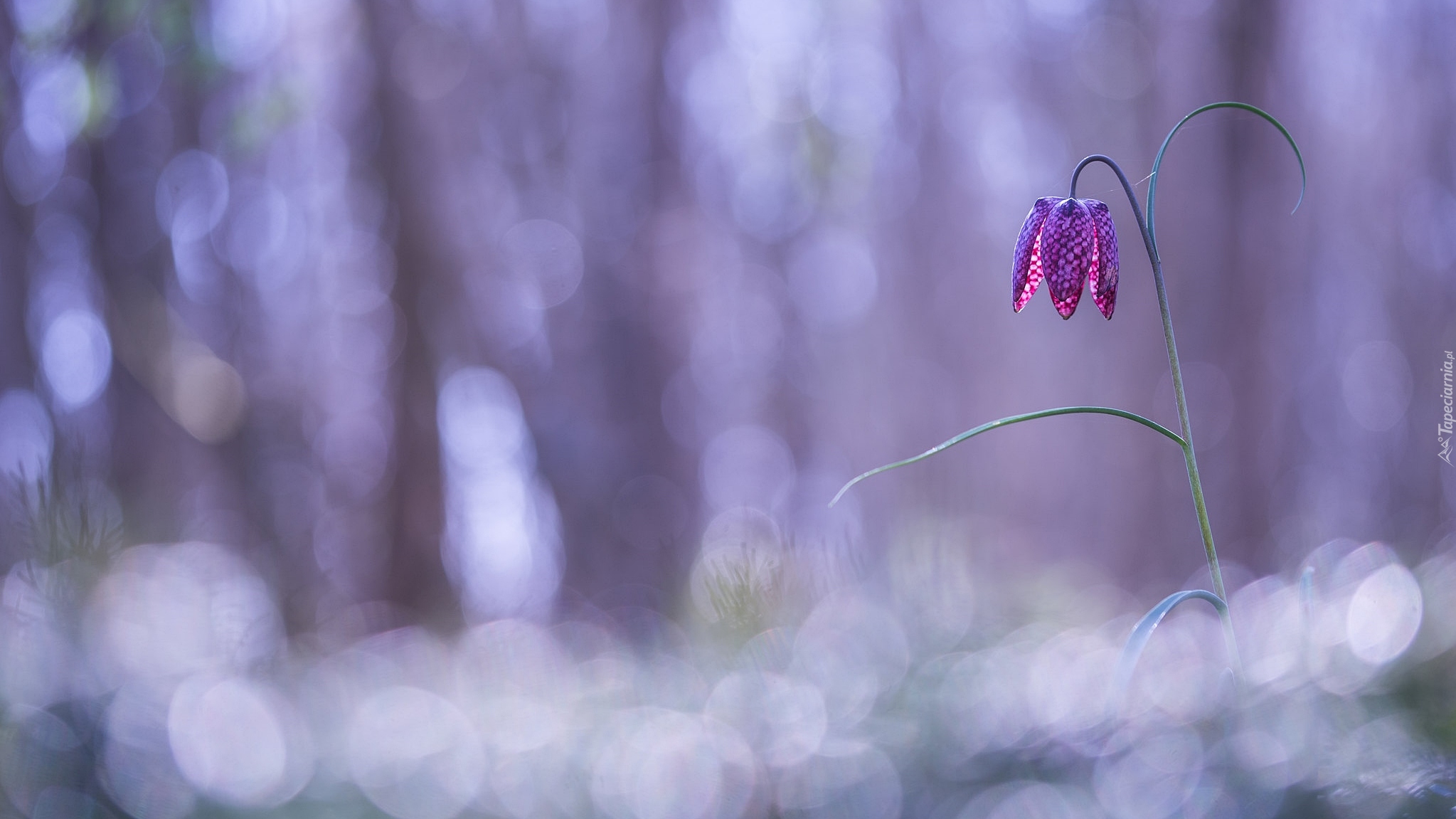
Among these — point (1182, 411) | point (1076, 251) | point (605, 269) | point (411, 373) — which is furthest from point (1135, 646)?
point (605, 269)

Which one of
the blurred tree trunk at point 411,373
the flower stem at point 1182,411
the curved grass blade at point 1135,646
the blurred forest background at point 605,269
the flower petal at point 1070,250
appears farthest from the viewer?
the blurred tree trunk at point 411,373

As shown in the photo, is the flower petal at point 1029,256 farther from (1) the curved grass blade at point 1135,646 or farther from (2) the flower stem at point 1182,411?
(1) the curved grass blade at point 1135,646

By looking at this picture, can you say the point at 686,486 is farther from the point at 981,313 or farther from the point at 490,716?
the point at 490,716

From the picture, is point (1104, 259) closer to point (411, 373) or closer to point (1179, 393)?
point (1179, 393)

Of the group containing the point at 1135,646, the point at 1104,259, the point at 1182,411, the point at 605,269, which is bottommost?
the point at 1135,646

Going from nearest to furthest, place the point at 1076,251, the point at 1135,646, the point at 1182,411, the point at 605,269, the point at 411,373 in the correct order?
the point at 1135,646 < the point at 1182,411 < the point at 1076,251 < the point at 411,373 < the point at 605,269

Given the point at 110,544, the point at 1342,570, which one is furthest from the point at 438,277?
the point at 1342,570

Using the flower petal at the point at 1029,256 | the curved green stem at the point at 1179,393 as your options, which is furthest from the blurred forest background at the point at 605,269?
the curved green stem at the point at 1179,393
